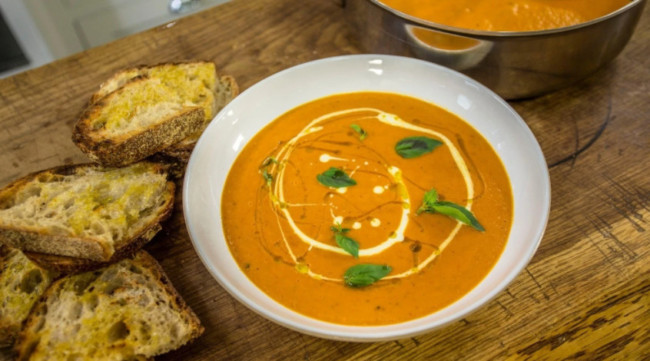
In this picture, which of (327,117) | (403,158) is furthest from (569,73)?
(327,117)

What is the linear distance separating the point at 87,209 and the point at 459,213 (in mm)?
1217

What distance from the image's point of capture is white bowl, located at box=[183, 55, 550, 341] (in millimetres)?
1625

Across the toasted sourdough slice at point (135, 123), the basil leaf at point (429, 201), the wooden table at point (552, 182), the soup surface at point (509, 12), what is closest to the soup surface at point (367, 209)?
the basil leaf at point (429, 201)

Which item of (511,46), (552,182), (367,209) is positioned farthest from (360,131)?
(552,182)

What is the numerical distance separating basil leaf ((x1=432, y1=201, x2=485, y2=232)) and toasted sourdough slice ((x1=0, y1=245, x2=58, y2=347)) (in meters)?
1.28

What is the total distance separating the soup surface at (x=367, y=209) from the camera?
1.74 m

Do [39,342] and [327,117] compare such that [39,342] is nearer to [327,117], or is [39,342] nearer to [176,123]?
[176,123]

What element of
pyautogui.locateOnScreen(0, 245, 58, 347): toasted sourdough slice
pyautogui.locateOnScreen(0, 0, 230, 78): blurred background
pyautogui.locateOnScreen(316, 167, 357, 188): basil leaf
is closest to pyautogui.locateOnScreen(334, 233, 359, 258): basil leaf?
pyautogui.locateOnScreen(316, 167, 357, 188): basil leaf

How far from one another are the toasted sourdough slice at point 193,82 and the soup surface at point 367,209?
35 centimetres

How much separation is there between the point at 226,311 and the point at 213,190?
41 cm

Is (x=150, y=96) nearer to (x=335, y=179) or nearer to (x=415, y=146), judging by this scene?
(x=335, y=179)

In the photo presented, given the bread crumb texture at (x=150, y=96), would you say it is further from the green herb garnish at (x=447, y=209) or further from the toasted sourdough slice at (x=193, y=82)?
the green herb garnish at (x=447, y=209)

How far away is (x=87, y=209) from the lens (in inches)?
78.2

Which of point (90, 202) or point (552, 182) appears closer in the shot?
point (90, 202)
